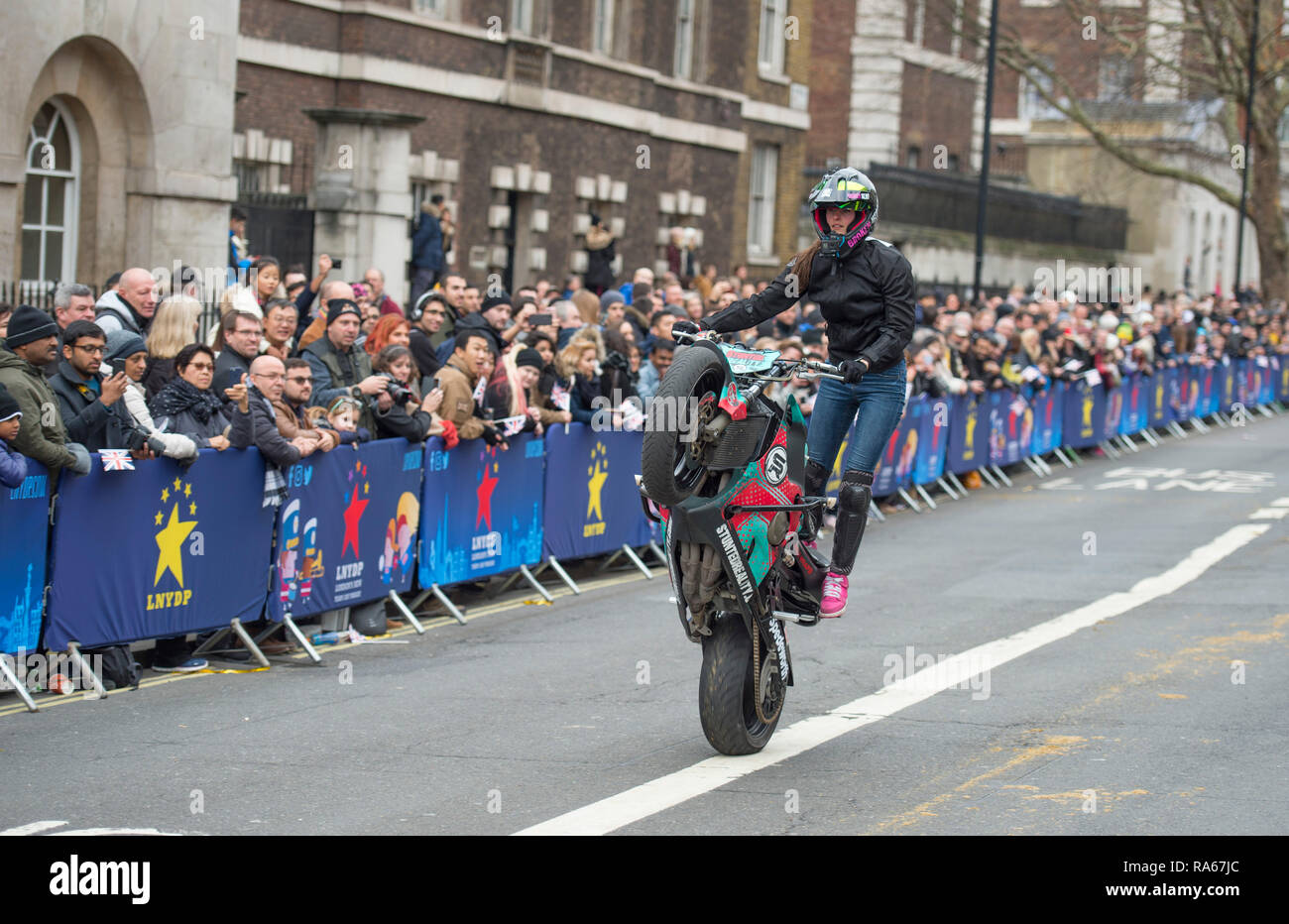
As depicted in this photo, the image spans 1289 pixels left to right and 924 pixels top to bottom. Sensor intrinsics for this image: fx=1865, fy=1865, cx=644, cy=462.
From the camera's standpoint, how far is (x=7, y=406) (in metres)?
9.46

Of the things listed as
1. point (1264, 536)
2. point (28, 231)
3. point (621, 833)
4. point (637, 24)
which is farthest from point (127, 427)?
point (637, 24)

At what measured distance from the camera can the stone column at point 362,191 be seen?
74.3ft

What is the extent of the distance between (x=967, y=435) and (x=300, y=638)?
1189cm

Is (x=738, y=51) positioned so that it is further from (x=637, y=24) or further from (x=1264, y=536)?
(x=1264, y=536)

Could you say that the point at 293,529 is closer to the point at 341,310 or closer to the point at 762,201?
the point at 341,310

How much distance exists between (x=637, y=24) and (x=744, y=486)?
1078 inches

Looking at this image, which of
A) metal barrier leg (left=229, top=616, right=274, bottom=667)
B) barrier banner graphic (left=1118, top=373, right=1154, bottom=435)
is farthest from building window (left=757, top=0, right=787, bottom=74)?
metal barrier leg (left=229, top=616, right=274, bottom=667)

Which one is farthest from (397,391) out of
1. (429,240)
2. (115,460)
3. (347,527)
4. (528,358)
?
(429,240)

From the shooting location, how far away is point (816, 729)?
9281 millimetres

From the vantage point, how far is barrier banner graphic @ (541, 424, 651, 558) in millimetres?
14328

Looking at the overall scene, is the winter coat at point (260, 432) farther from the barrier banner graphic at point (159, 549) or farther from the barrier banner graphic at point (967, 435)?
the barrier banner graphic at point (967, 435)

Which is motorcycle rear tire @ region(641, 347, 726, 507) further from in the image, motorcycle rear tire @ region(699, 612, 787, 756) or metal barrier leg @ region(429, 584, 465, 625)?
metal barrier leg @ region(429, 584, 465, 625)

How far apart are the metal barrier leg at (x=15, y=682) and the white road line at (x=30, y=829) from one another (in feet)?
7.70

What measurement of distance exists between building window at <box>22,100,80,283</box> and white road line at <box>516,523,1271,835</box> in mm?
11292
